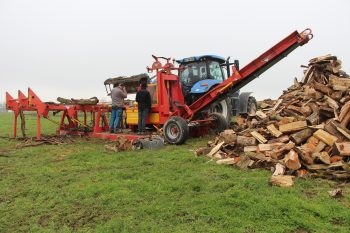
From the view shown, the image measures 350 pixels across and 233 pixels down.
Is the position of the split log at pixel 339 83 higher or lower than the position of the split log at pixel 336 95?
higher

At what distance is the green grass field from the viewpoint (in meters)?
4.16

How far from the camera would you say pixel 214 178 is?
19.0ft

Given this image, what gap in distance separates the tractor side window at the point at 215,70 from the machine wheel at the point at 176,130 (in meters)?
2.94

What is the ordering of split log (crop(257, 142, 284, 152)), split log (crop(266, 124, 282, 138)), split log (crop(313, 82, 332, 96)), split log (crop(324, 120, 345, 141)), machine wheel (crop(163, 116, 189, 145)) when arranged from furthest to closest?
machine wheel (crop(163, 116, 189, 145))
split log (crop(313, 82, 332, 96))
split log (crop(266, 124, 282, 138))
split log (crop(257, 142, 284, 152))
split log (crop(324, 120, 345, 141))

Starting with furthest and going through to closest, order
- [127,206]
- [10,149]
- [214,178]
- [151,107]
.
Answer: [151,107], [10,149], [214,178], [127,206]

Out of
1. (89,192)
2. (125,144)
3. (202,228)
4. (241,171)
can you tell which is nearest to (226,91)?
(125,144)

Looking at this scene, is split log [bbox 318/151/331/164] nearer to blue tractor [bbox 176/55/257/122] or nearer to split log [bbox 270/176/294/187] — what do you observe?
split log [bbox 270/176/294/187]


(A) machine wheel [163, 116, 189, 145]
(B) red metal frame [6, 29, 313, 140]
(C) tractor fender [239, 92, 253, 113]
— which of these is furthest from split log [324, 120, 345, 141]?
(C) tractor fender [239, 92, 253, 113]

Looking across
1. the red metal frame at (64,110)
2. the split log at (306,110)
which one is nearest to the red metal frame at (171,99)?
the red metal frame at (64,110)

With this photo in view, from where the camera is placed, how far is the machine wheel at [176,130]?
30.5 ft

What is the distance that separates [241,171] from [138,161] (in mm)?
2363

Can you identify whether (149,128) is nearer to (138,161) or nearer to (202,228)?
(138,161)

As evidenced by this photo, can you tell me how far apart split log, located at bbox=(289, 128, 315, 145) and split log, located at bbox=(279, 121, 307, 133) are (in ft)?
0.36

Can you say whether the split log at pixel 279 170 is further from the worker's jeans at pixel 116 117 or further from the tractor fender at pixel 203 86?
the worker's jeans at pixel 116 117
